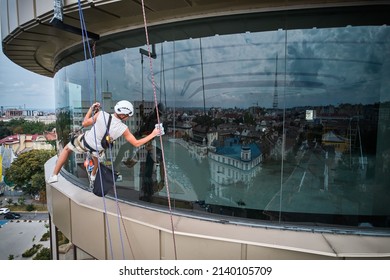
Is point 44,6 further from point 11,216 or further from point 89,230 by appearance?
point 11,216

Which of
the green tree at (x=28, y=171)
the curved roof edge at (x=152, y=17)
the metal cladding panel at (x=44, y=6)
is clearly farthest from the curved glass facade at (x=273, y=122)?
the green tree at (x=28, y=171)

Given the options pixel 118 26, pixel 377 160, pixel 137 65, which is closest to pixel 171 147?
pixel 137 65

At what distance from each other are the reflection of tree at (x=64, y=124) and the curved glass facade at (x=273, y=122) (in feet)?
7.80

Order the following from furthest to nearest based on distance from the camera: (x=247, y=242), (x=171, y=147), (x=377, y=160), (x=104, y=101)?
(x=104, y=101)
(x=171, y=147)
(x=377, y=160)
(x=247, y=242)

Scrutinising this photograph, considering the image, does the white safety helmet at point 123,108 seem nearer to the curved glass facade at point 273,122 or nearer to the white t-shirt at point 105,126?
the white t-shirt at point 105,126

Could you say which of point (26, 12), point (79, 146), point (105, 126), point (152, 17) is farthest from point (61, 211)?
point (152, 17)

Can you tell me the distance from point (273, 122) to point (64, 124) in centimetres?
546

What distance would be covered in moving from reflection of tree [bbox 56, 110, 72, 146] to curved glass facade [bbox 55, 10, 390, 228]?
93.6 inches

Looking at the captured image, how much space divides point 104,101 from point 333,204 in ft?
A: 14.1

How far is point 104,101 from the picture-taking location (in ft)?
14.5

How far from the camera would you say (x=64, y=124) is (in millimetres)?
6262

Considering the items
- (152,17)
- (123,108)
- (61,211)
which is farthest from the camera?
(61,211)

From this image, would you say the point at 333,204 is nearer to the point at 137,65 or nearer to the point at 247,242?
the point at 247,242

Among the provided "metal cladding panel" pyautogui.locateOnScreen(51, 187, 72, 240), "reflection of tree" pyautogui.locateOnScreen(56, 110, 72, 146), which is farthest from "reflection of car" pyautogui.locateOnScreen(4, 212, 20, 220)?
"metal cladding panel" pyautogui.locateOnScreen(51, 187, 72, 240)
